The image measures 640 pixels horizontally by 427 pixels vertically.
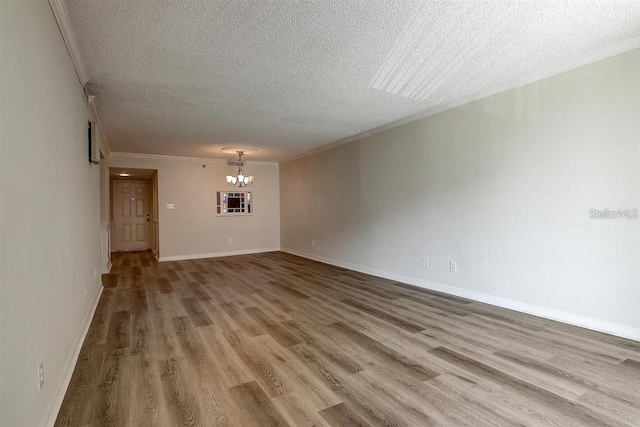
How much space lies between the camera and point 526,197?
3418 mm

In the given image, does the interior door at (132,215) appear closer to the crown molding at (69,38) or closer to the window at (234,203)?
the window at (234,203)

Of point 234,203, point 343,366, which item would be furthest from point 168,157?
point 343,366

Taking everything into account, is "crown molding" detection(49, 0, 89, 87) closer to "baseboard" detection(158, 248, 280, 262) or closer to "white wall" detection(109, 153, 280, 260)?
"white wall" detection(109, 153, 280, 260)

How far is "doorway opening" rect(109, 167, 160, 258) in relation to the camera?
887cm

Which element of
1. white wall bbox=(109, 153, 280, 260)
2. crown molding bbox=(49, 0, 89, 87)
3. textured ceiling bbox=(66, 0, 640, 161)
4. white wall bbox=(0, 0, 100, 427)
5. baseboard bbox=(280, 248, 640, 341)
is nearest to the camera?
white wall bbox=(0, 0, 100, 427)

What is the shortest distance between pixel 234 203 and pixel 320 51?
6045 mm

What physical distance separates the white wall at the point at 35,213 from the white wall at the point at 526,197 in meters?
4.01

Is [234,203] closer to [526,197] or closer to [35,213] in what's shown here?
[526,197]

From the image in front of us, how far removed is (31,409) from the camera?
1.44 meters

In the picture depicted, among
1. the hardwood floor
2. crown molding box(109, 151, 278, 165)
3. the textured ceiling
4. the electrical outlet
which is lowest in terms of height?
the hardwood floor

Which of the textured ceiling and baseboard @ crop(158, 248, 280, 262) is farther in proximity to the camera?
baseboard @ crop(158, 248, 280, 262)

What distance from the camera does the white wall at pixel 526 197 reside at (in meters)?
2.80

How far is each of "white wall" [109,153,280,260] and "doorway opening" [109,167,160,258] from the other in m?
1.76

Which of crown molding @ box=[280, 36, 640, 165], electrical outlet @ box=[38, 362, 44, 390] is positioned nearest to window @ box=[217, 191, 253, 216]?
crown molding @ box=[280, 36, 640, 165]
